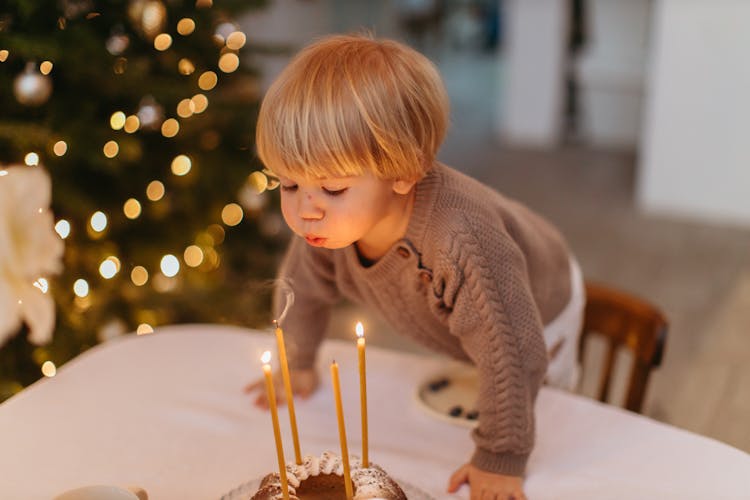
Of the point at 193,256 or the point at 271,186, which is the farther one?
the point at 193,256

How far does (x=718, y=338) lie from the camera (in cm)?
254

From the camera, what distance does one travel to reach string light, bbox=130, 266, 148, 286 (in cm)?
195

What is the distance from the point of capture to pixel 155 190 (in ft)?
6.56

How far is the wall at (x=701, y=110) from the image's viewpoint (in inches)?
131

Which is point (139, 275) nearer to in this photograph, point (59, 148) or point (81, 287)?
point (81, 287)

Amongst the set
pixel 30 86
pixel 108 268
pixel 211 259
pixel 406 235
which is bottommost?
pixel 211 259

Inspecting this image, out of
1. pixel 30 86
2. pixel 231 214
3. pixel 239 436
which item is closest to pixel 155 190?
pixel 231 214

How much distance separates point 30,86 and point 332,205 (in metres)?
0.83

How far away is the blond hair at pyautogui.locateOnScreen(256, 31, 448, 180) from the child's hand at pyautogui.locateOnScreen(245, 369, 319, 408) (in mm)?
355

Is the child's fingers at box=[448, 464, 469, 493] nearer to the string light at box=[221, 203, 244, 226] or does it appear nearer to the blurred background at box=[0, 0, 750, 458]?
the blurred background at box=[0, 0, 750, 458]

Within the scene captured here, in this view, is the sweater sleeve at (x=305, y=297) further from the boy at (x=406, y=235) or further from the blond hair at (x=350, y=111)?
the blond hair at (x=350, y=111)

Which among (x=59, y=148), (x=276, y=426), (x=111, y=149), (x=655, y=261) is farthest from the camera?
(x=655, y=261)

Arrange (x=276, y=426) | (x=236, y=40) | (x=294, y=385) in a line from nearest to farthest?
1. (x=276, y=426)
2. (x=294, y=385)
3. (x=236, y=40)

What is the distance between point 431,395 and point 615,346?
343 millimetres
